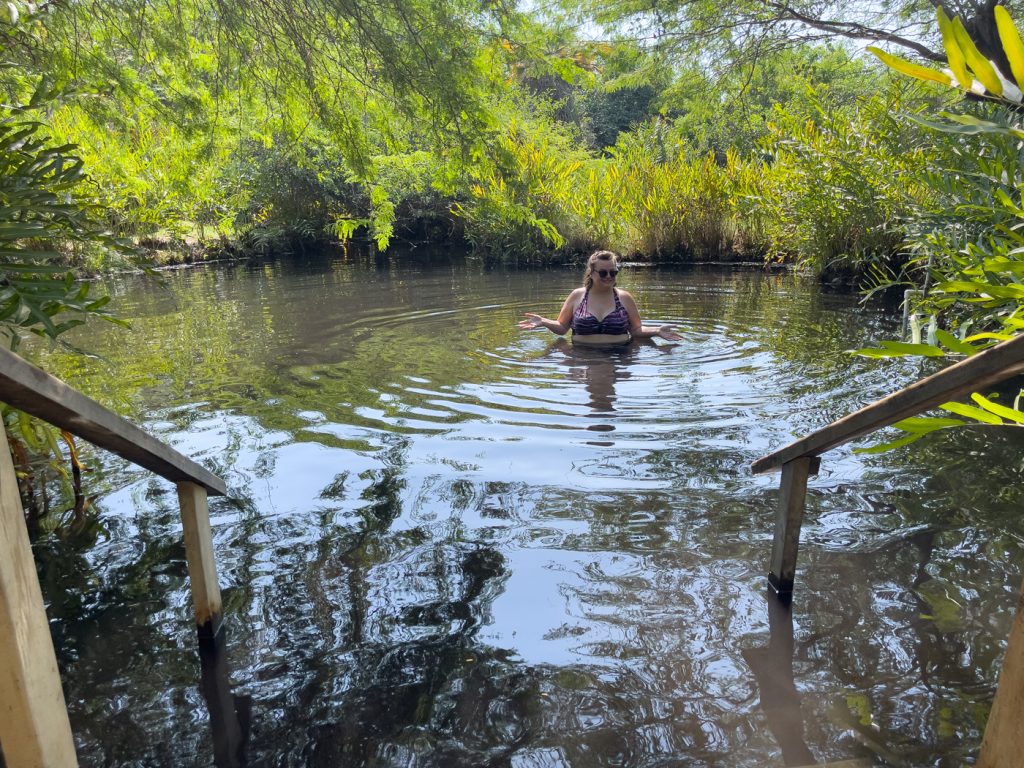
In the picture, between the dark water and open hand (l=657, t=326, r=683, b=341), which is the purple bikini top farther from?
the dark water

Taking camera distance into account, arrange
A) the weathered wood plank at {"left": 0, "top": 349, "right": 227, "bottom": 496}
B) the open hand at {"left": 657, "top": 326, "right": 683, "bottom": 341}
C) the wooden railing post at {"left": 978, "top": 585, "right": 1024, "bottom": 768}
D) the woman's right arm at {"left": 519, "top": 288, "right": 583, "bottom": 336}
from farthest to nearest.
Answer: the woman's right arm at {"left": 519, "top": 288, "right": 583, "bottom": 336}
the open hand at {"left": 657, "top": 326, "right": 683, "bottom": 341}
the weathered wood plank at {"left": 0, "top": 349, "right": 227, "bottom": 496}
the wooden railing post at {"left": 978, "top": 585, "right": 1024, "bottom": 768}

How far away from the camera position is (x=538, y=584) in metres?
3.09

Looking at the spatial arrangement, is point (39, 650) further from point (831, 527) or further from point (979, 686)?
point (831, 527)

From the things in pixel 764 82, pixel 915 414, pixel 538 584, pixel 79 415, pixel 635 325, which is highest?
pixel 764 82

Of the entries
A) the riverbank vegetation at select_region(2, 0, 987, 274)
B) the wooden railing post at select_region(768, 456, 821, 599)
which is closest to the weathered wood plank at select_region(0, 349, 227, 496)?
the riverbank vegetation at select_region(2, 0, 987, 274)

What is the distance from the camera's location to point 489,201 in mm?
5309

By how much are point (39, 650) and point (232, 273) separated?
16.1m

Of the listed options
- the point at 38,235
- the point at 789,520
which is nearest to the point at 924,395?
the point at 789,520

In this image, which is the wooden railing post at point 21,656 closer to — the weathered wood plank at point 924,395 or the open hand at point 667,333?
the weathered wood plank at point 924,395

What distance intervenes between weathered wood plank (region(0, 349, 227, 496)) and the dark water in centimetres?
76

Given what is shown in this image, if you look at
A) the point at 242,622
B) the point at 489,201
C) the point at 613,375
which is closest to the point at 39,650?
the point at 242,622

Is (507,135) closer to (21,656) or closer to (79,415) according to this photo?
(79,415)

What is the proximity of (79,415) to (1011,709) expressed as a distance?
81.9 inches

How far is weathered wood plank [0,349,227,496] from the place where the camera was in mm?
1605
